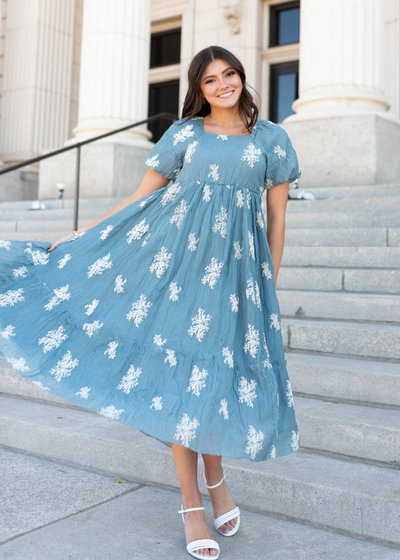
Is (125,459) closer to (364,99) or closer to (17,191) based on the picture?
(364,99)

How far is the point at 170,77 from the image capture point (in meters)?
13.8

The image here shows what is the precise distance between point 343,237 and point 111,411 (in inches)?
129

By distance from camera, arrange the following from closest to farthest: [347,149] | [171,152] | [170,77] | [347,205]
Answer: [171,152], [347,205], [347,149], [170,77]

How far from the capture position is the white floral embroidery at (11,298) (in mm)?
2584

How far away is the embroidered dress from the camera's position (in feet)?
7.00

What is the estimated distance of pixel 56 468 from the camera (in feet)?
10.00

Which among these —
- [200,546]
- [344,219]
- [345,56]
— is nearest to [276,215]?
[200,546]

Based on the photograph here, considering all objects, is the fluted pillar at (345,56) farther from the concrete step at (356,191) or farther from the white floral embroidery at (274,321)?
the white floral embroidery at (274,321)

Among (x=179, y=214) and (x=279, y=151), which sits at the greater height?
(x=279, y=151)

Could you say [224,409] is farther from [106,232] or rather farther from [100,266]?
[106,232]

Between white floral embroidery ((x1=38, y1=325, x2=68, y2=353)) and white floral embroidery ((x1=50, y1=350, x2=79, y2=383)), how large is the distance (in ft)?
0.23

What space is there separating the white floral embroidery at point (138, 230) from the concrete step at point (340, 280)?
7.19 ft

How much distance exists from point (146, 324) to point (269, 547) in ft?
3.02

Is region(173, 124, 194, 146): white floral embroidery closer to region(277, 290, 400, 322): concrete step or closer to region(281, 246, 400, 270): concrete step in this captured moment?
region(277, 290, 400, 322): concrete step
